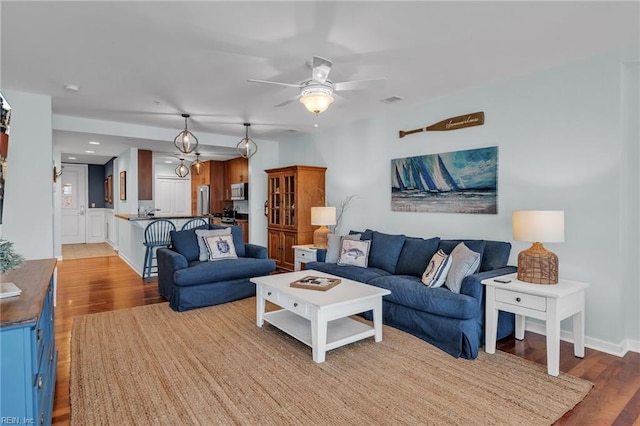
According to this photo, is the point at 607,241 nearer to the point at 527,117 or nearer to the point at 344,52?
the point at 527,117

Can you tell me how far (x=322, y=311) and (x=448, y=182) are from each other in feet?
7.77

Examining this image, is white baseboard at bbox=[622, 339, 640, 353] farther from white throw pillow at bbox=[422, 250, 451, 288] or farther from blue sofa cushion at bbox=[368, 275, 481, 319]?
white throw pillow at bbox=[422, 250, 451, 288]

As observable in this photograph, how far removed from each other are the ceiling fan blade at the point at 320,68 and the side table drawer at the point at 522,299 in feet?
7.28

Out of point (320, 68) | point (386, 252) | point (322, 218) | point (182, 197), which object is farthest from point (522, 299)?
point (182, 197)

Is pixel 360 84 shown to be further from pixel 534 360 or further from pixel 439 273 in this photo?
pixel 534 360

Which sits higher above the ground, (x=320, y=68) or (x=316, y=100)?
(x=320, y=68)

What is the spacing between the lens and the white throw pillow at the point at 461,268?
10.4ft

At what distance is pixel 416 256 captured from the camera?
13.1ft

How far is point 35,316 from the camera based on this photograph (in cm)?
139

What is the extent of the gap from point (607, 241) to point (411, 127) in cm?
247

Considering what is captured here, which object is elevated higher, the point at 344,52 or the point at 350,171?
the point at 344,52

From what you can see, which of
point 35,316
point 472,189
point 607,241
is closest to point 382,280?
point 472,189

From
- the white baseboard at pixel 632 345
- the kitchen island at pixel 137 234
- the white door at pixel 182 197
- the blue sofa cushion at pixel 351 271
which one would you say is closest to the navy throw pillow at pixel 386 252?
the blue sofa cushion at pixel 351 271

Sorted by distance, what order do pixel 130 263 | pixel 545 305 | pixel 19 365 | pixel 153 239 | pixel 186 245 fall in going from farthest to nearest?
pixel 130 263 → pixel 153 239 → pixel 186 245 → pixel 545 305 → pixel 19 365
